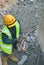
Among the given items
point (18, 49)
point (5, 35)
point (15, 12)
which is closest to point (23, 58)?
point (18, 49)

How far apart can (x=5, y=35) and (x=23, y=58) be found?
1011 millimetres

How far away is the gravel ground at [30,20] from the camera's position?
799 cm

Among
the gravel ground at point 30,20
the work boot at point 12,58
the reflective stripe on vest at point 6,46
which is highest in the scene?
the reflective stripe on vest at point 6,46

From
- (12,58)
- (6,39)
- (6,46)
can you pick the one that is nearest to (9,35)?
(6,39)

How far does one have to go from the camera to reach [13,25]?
738 cm

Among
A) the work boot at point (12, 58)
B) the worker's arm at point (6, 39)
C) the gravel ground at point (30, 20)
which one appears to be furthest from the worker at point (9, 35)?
the gravel ground at point (30, 20)

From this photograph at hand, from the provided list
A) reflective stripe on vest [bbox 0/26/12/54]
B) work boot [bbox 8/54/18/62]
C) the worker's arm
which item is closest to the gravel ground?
work boot [bbox 8/54/18/62]

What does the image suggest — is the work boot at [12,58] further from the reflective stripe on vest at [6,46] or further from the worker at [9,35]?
the reflective stripe on vest at [6,46]

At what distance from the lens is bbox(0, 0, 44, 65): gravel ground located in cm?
799

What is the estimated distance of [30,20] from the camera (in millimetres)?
8992

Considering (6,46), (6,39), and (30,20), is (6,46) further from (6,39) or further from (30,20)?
(30,20)

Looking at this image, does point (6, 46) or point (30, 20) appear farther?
point (30, 20)

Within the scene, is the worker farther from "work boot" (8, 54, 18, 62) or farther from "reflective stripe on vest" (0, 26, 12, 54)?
"work boot" (8, 54, 18, 62)

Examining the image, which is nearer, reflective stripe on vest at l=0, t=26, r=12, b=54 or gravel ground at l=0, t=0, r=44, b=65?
reflective stripe on vest at l=0, t=26, r=12, b=54
